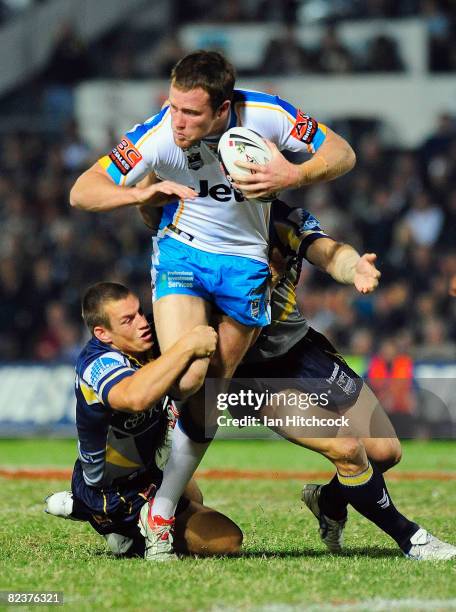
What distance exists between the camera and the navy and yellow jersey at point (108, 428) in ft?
22.0

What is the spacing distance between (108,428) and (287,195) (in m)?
12.3

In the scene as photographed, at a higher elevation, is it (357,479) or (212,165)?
(212,165)

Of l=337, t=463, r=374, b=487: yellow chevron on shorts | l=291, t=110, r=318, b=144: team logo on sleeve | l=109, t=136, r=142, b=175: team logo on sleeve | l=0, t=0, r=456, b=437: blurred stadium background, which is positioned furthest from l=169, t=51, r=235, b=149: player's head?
l=0, t=0, r=456, b=437: blurred stadium background

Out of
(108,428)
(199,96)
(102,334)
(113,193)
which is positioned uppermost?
(199,96)

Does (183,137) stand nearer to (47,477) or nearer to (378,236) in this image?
(47,477)

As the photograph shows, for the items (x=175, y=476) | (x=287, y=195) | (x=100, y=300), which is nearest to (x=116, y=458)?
(x=175, y=476)

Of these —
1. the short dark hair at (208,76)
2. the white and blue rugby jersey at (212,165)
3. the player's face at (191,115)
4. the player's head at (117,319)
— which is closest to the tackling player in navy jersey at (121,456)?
the player's head at (117,319)

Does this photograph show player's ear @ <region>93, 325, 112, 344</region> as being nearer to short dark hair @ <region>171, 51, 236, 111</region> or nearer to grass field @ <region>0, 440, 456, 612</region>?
grass field @ <region>0, 440, 456, 612</region>

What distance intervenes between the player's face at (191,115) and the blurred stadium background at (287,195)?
9.09 m

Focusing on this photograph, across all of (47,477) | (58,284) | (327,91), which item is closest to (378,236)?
(327,91)

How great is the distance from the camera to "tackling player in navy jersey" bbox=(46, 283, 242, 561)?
6.78 metres

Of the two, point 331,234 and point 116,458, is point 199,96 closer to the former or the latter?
point 116,458

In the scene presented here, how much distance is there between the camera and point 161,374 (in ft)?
20.5

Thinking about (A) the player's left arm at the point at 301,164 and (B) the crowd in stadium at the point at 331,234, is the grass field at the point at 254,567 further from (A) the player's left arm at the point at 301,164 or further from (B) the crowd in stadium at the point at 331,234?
(B) the crowd in stadium at the point at 331,234
